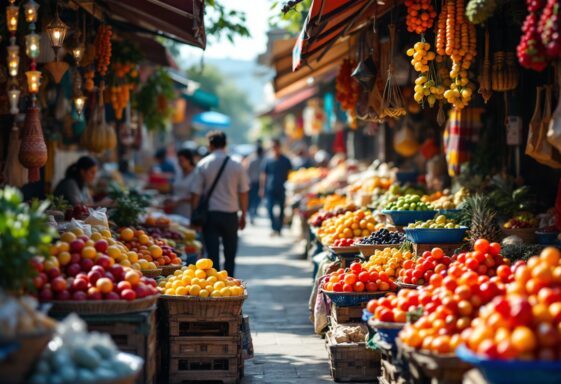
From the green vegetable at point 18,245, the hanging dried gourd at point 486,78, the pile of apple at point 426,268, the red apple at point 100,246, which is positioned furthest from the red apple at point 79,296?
the hanging dried gourd at point 486,78

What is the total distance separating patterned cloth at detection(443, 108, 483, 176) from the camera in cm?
1151

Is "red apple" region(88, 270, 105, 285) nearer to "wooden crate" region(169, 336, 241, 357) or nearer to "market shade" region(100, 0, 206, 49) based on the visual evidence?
"wooden crate" region(169, 336, 241, 357)

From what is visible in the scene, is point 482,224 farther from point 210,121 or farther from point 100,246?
point 210,121

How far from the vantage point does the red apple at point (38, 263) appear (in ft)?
19.5

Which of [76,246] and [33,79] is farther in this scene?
[33,79]

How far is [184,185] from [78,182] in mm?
3630

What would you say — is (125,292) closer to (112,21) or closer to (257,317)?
(257,317)

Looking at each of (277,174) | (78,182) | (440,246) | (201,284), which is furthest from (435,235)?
(277,174)

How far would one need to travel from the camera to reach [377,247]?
9.37 m

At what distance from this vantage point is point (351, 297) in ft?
25.7

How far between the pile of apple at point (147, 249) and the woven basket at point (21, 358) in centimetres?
360

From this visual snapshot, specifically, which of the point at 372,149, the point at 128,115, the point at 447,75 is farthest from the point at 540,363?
the point at 372,149

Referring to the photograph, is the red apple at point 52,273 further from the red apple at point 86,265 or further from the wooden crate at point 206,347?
the wooden crate at point 206,347

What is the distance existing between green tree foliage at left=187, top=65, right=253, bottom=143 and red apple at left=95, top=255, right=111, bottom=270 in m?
57.7
